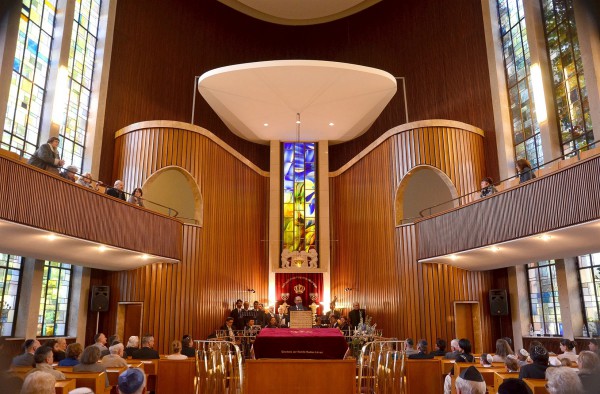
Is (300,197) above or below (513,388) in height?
above

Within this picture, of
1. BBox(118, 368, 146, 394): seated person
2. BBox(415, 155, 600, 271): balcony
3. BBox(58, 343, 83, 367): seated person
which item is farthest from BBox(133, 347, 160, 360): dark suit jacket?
BBox(415, 155, 600, 271): balcony

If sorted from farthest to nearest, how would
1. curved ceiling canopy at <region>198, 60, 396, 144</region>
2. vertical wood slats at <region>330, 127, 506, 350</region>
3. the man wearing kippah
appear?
curved ceiling canopy at <region>198, 60, 396, 144</region> → vertical wood slats at <region>330, 127, 506, 350</region> → the man wearing kippah

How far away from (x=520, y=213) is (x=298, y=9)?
14.1 m

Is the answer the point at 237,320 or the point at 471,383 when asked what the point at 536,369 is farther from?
the point at 237,320

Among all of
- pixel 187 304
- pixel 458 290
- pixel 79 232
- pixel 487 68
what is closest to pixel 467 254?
pixel 458 290

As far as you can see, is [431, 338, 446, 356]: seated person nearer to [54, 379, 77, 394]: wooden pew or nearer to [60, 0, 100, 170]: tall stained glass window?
[54, 379, 77, 394]: wooden pew

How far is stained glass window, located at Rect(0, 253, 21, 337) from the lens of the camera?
10.4 m

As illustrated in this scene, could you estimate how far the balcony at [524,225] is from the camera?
25.4 ft

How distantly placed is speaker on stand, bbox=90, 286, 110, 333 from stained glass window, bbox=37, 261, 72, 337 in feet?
2.49

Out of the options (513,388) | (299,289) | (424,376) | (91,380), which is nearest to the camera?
(513,388)

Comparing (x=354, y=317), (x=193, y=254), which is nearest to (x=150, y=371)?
(x=193, y=254)

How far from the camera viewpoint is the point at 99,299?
12.0m

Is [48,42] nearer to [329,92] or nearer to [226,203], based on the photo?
[226,203]

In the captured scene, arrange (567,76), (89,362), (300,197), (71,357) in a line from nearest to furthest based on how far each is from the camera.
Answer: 1. (89,362)
2. (71,357)
3. (567,76)
4. (300,197)
